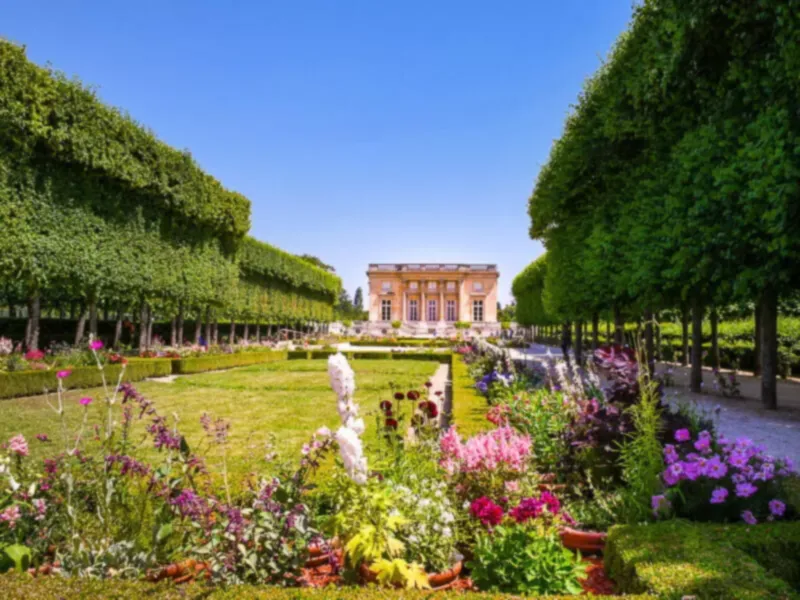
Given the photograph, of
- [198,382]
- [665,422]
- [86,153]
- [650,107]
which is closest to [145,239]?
[86,153]

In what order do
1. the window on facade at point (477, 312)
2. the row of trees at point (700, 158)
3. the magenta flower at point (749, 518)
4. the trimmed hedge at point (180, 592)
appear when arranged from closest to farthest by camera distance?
the trimmed hedge at point (180, 592)
the magenta flower at point (749, 518)
the row of trees at point (700, 158)
the window on facade at point (477, 312)

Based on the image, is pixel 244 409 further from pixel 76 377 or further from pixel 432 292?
pixel 432 292

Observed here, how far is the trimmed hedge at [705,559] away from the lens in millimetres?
2229

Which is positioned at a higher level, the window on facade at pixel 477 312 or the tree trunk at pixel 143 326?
the window on facade at pixel 477 312

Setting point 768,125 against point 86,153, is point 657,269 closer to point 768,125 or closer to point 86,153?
point 768,125

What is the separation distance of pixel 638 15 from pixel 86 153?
42.1 ft

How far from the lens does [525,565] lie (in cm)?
Answer: 259

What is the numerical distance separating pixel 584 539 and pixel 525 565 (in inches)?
36.5

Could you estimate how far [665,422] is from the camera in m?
3.98

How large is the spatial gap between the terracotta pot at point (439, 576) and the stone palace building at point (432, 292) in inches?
2582

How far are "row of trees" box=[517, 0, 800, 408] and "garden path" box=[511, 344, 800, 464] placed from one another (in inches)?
21.9

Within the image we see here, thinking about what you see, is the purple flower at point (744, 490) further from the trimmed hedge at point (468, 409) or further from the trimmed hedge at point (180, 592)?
the trimmed hedge at point (468, 409)

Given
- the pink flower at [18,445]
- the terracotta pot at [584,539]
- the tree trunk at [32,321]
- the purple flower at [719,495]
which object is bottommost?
the terracotta pot at [584,539]

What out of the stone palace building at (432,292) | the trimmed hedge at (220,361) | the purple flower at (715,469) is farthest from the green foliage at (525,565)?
the stone palace building at (432,292)
